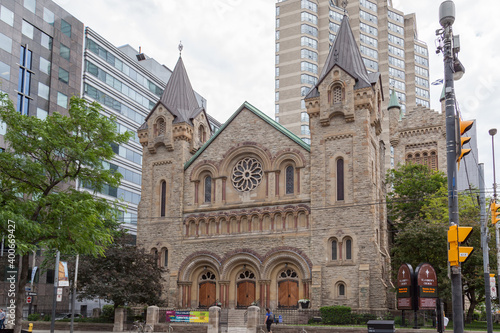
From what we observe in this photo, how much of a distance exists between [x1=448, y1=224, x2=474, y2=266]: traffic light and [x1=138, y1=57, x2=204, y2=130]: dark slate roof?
36366 mm

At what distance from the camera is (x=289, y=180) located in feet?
143

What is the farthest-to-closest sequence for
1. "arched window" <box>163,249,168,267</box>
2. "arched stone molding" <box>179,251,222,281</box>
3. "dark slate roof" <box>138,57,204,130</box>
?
1. "dark slate roof" <box>138,57,204,130</box>
2. "arched window" <box>163,249,168,267</box>
3. "arched stone molding" <box>179,251,222,281</box>

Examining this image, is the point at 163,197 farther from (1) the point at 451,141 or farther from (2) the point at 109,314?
(1) the point at 451,141

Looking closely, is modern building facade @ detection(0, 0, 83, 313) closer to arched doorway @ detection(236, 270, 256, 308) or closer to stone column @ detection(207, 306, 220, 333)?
arched doorway @ detection(236, 270, 256, 308)

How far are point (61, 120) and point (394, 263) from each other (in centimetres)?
2776

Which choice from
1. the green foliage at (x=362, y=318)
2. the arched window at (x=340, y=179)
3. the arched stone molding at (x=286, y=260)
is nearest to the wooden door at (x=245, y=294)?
the arched stone molding at (x=286, y=260)

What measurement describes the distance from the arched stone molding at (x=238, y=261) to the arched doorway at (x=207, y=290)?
1791 mm

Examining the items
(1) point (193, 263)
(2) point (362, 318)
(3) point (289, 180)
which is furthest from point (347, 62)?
(1) point (193, 263)

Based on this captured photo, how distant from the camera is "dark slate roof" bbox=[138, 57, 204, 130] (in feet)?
161

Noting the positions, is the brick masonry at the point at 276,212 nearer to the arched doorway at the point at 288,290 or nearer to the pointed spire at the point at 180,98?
the arched doorway at the point at 288,290

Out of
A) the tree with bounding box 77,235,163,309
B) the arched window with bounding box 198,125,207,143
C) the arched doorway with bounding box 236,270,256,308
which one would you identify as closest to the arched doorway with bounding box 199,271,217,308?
the arched doorway with bounding box 236,270,256,308

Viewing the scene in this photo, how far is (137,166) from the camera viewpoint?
234 ft

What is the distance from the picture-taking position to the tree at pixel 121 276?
3741cm

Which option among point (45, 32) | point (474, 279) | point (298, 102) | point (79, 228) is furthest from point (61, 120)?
point (298, 102)
